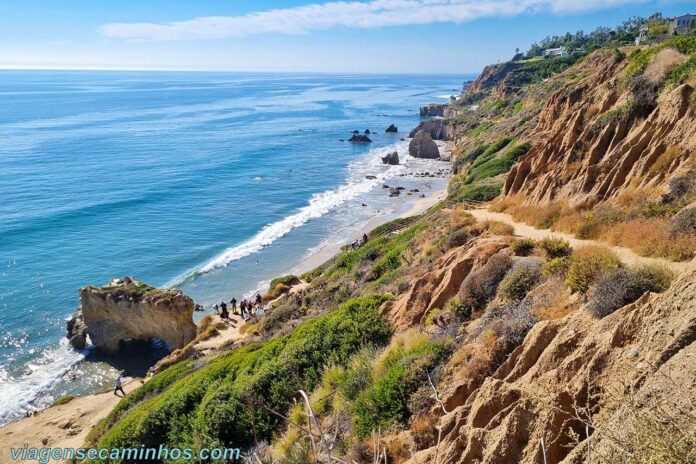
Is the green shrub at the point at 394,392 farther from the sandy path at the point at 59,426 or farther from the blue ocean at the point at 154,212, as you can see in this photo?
the blue ocean at the point at 154,212

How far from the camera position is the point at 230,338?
2508cm

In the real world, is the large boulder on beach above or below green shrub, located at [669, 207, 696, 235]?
below

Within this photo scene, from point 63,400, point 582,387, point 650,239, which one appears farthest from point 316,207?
point 582,387

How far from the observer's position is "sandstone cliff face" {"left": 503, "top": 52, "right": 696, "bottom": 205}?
13805 millimetres

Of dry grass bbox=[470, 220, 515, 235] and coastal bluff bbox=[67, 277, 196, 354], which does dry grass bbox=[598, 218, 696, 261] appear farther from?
coastal bluff bbox=[67, 277, 196, 354]

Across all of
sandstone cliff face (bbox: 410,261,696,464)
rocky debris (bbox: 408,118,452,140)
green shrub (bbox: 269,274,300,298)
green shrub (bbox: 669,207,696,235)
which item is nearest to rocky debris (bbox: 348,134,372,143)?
rocky debris (bbox: 408,118,452,140)

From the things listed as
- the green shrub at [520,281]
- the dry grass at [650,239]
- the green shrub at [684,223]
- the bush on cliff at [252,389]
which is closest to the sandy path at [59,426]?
the bush on cliff at [252,389]

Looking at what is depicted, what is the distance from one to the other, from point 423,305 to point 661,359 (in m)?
7.46

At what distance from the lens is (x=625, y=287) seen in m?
7.31

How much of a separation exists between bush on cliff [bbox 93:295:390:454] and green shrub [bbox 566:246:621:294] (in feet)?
18.2

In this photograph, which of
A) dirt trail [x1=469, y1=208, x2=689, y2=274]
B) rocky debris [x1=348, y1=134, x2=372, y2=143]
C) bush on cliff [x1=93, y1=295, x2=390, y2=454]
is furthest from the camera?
rocky debris [x1=348, y1=134, x2=372, y2=143]

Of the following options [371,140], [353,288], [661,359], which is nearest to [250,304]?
[353,288]

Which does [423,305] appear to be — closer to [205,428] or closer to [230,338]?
[205,428]

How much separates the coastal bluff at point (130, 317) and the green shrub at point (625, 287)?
82.3ft
